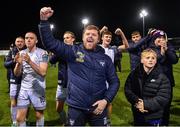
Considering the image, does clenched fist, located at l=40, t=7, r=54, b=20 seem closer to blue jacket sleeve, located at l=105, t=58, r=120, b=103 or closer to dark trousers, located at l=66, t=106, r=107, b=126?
blue jacket sleeve, located at l=105, t=58, r=120, b=103

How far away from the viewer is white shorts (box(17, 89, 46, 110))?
27.8ft

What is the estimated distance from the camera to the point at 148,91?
684 cm

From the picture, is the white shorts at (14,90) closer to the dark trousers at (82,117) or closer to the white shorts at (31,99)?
the white shorts at (31,99)

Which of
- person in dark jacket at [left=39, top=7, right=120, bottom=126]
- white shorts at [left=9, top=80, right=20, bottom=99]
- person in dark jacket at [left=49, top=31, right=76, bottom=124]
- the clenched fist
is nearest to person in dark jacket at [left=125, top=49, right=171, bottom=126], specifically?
person in dark jacket at [left=39, top=7, right=120, bottom=126]

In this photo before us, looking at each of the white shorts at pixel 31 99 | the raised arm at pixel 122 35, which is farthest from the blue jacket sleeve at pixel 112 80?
the raised arm at pixel 122 35

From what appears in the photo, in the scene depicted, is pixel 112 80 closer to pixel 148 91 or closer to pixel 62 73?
pixel 148 91

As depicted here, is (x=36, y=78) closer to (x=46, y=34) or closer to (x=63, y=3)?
(x=46, y=34)

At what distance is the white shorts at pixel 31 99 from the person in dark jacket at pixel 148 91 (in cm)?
235

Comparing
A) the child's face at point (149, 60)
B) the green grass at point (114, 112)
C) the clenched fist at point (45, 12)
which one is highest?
the clenched fist at point (45, 12)

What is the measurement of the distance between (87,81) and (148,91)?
118cm

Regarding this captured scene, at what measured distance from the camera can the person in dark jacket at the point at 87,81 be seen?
20.7 feet

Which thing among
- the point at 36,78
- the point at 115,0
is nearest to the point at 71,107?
the point at 36,78

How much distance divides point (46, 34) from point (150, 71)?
196cm

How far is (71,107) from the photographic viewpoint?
641cm
